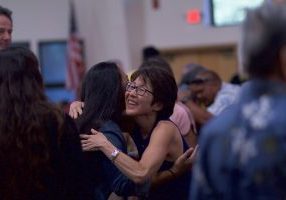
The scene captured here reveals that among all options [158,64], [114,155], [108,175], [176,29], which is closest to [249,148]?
[114,155]

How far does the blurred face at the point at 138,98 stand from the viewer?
401 cm

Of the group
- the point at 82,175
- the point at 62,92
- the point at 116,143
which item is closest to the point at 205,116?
the point at 116,143

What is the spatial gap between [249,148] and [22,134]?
1050mm

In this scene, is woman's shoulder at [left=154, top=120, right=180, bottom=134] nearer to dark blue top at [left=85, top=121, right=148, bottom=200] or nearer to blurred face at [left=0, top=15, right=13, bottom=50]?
dark blue top at [left=85, top=121, right=148, bottom=200]

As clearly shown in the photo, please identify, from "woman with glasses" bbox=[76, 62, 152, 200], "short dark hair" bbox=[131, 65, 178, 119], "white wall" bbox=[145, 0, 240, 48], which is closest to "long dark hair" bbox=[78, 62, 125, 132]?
"woman with glasses" bbox=[76, 62, 152, 200]

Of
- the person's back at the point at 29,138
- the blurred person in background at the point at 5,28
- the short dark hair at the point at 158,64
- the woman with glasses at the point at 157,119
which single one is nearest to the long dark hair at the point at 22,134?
the person's back at the point at 29,138

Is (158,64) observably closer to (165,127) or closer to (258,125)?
(165,127)

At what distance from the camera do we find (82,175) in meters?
3.36

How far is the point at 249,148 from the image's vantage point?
250 cm

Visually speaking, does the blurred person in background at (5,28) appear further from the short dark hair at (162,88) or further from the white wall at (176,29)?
the white wall at (176,29)

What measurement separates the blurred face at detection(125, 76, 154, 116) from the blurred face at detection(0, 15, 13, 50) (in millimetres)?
936

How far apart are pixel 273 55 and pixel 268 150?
11.4 inches

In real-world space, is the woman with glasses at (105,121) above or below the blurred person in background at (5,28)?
below

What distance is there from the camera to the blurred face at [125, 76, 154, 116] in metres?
4.01
